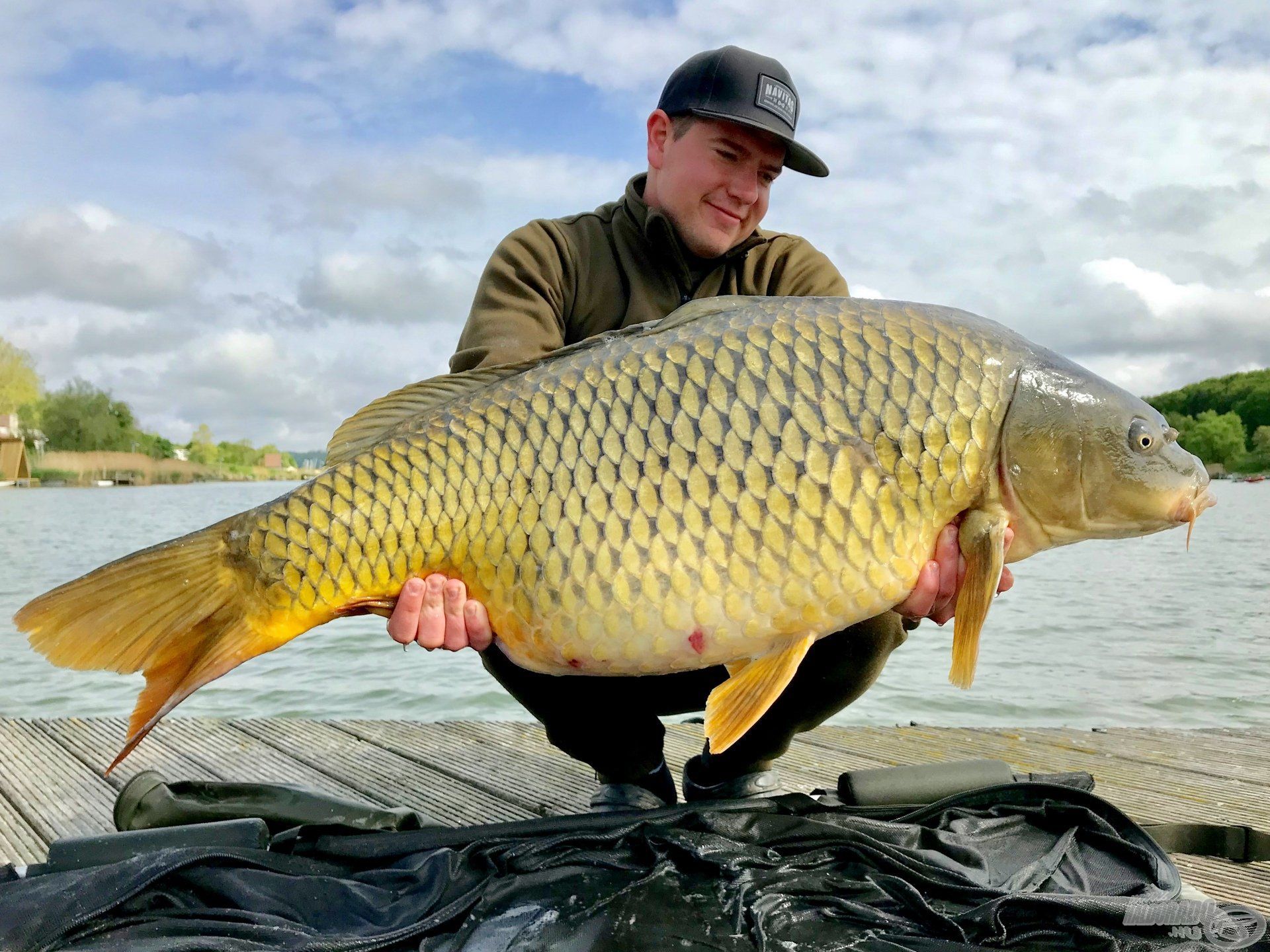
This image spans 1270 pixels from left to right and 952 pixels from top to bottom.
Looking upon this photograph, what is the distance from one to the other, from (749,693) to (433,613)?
503mm

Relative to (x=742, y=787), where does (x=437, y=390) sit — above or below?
above

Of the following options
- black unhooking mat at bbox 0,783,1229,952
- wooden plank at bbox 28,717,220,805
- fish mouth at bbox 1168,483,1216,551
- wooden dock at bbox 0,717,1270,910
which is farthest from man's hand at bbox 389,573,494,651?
fish mouth at bbox 1168,483,1216,551

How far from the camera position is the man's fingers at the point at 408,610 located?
155cm

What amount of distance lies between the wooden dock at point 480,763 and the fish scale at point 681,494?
77cm

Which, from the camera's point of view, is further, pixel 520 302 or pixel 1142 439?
pixel 520 302

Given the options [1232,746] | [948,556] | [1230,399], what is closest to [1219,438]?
[1230,399]

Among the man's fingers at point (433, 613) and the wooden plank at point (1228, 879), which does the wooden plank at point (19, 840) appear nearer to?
the man's fingers at point (433, 613)

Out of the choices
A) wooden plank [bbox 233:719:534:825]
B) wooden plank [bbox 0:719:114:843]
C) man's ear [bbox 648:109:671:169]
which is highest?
man's ear [bbox 648:109:671:169]

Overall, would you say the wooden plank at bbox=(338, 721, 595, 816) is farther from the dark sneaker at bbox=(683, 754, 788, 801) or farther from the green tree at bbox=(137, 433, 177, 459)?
the green tree at bbox=(137, 433, 177, 459)

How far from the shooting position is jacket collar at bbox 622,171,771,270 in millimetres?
2256

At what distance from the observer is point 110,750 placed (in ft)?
8.39

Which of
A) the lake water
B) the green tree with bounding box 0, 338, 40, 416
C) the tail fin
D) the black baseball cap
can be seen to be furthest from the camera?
the green tree with bounding box 0, 338, 40, 416

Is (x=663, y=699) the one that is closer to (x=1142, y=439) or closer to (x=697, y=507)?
(x=697, y=507)

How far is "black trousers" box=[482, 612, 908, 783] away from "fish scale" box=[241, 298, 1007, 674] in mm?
438
